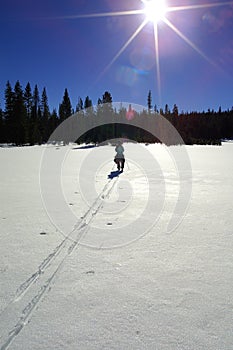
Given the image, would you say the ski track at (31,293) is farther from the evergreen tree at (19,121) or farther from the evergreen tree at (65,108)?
the evergreen tree at (65,108)

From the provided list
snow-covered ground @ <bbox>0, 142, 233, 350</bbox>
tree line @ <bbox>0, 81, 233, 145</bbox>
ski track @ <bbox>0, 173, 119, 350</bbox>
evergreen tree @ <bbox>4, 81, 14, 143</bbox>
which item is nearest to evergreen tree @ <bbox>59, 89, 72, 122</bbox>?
tree line @ <bbox>0, 81, 233, 145</bbox>

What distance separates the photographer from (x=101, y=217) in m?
5.70

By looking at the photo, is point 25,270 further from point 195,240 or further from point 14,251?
point 195,240

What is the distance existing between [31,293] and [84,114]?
7367 centimetres

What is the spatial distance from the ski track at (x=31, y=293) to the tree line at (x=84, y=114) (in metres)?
45.1

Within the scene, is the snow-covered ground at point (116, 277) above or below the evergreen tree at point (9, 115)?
below

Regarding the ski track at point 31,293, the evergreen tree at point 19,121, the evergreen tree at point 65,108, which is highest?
the evergreen tree at point 65,108

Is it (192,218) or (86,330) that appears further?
(192,218)

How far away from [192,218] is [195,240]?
1348 millimetres

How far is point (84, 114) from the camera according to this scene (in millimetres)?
73562

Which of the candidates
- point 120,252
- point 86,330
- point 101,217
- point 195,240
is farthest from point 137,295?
point 101,217

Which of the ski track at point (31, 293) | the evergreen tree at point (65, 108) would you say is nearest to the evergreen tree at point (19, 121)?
the evergreen tree at point (65, 108)

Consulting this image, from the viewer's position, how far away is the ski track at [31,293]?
2258mm

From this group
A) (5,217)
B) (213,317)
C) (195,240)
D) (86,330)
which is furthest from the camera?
(5,217)
